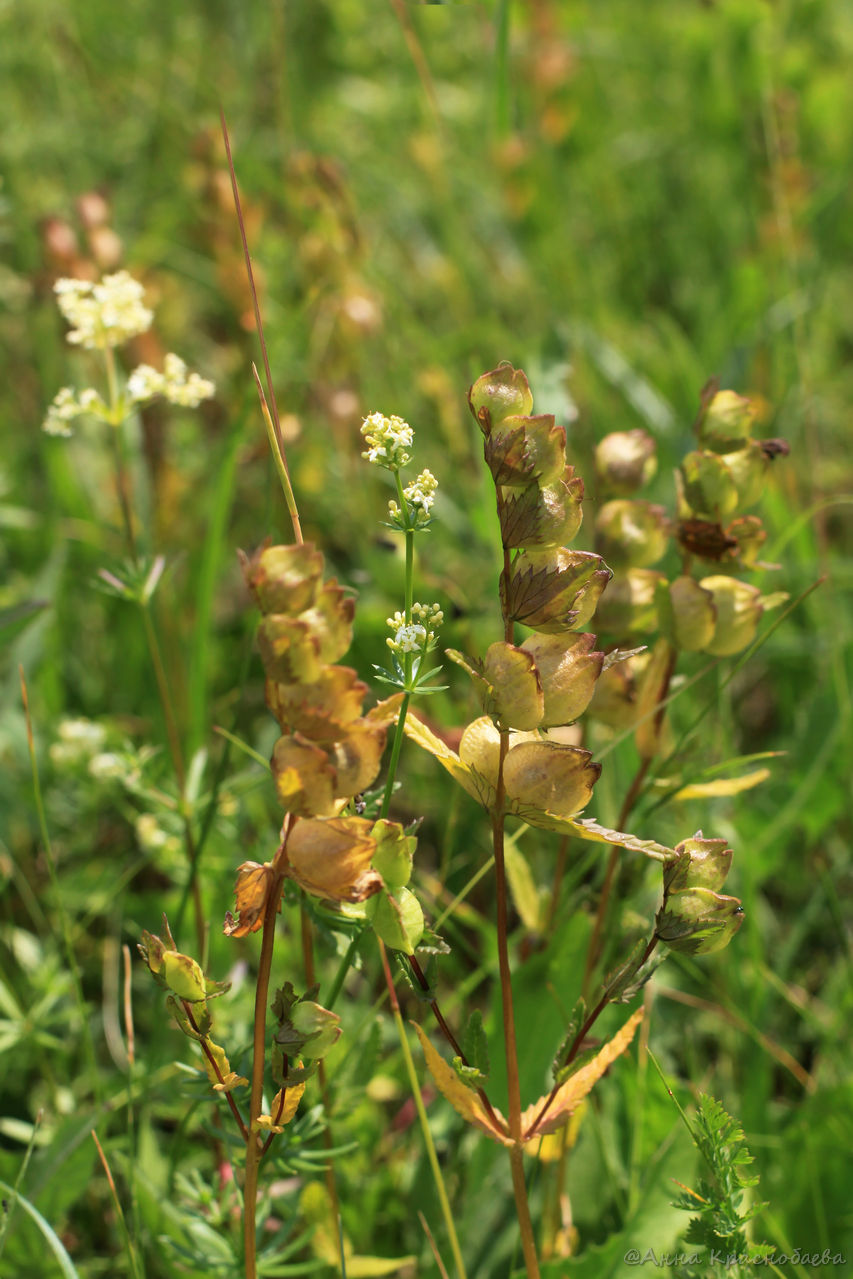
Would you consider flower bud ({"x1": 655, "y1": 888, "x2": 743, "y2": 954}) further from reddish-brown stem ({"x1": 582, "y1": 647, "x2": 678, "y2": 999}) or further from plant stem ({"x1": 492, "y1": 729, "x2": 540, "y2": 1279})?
reddish-brown stem ({"x1": 582, "y1": 647, "x2": 678, "y2": 999})

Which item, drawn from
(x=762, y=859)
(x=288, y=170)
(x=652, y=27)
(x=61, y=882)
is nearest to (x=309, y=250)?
(x=288, y=170)

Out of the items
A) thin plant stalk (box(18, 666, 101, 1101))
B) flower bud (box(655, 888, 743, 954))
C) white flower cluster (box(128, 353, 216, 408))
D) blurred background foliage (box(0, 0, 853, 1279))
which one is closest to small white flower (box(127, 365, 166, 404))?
white flower cluster (box(128, 353, 216, 408))

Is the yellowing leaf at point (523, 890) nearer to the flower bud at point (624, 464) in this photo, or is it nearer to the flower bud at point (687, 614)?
the flower bud at point (687, 614)

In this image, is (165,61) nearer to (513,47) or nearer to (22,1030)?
(513,47)

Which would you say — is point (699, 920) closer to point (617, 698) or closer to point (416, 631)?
point (416, 631)

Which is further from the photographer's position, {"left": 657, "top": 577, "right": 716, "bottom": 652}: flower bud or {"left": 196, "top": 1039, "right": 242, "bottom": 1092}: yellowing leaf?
{"left": 657, "top": 577, "right": 716, "bottom": 652}: flower bud
